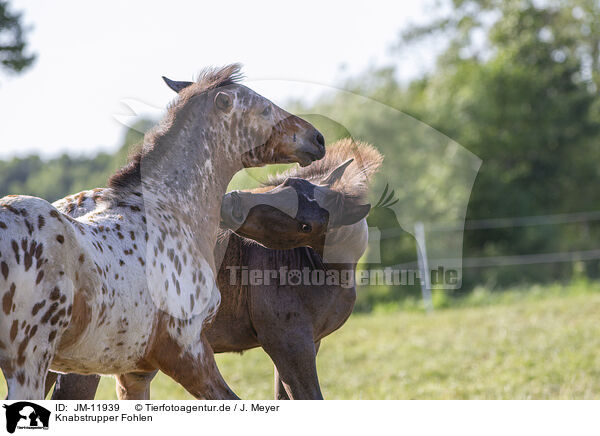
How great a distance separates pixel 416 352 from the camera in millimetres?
8766

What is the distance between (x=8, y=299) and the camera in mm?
2139

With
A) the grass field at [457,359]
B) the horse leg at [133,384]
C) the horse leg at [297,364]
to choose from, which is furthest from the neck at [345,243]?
the grass field at [457,359]

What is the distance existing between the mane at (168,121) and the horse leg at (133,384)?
3.16 ft

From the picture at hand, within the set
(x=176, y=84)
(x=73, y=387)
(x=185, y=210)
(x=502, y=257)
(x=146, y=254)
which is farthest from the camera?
(x=502, y=257)

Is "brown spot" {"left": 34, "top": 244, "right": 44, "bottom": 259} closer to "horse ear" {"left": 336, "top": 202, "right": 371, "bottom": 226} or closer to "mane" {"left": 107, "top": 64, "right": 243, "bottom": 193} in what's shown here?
"mane" {"left": 107, "top": 64, "right": 243, "bottom": 193}

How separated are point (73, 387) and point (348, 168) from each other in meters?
2.04

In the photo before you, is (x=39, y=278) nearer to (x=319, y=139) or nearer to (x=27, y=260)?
(x=27, y=260)

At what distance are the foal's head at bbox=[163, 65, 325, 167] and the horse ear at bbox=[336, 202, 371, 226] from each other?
454 millimetres

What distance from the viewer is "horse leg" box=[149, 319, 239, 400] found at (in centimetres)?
274

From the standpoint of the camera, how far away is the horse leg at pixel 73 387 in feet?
11.7
